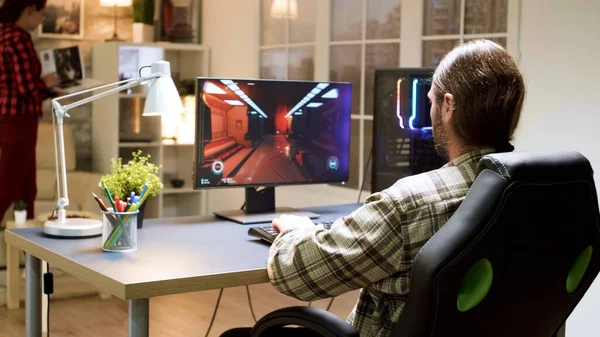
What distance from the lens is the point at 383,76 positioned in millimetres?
3312

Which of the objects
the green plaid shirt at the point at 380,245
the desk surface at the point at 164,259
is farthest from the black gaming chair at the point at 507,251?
the desk surface at the point at 164,259

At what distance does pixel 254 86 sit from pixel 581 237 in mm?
1468

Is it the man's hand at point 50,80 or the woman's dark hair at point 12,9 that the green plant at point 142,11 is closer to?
the man's hand at point 50,80

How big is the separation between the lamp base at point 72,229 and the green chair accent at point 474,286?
Answer: 4.21ft

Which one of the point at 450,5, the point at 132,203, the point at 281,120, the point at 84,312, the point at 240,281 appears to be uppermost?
the point at 450,5

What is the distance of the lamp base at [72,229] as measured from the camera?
8.34ft

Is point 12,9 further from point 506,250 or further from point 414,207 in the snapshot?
point 506,250

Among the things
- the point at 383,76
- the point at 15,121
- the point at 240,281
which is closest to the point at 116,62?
the point at 15,121

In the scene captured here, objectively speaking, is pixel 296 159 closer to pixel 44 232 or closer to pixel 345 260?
pixel 44 232

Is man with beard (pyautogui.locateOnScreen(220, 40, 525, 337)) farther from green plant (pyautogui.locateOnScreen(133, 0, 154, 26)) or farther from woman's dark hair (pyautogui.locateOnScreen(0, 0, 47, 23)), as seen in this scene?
green plant (pyautogui.locateOnScreen(133, 0, 154, 26))

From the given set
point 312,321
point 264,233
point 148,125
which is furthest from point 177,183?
point 312,321

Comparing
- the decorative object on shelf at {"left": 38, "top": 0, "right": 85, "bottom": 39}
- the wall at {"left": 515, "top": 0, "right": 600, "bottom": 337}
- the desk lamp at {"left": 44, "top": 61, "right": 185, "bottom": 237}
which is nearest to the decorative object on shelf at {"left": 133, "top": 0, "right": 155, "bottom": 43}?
the decorative object on shelf at {"left": 38, "top": 0, "right": 85, "bottom": 39}

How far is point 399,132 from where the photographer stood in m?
3.29

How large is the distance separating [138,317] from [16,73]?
3.49 meters
